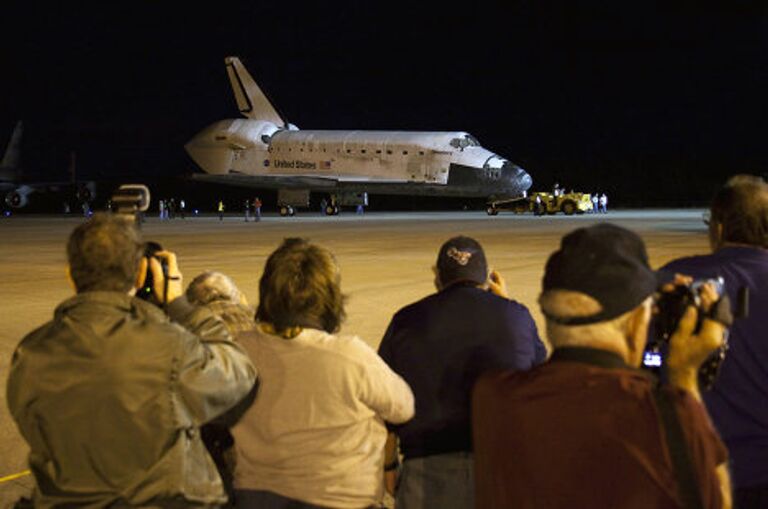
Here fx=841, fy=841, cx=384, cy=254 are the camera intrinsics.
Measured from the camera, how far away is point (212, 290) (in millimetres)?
4156

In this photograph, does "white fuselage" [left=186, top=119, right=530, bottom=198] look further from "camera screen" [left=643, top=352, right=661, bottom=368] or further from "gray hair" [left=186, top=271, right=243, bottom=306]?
"camera screen" [left=643, top=352, right=661, bottom=368]

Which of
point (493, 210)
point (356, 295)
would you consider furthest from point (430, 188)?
point (356, 295)

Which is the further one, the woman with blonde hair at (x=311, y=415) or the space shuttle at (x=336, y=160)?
the space shuttle at (x=336, y=160)

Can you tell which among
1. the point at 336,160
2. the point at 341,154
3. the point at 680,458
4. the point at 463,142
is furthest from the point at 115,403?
the point at 336,160

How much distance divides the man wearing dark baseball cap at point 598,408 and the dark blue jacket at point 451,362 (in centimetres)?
Result: 109

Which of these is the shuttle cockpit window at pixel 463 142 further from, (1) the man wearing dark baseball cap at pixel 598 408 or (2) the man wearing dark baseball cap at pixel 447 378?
(1) the man wearing dark baseball cap at pixel 598 408

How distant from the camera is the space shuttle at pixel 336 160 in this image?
41156mm

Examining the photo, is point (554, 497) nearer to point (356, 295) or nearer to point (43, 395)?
point (43, 395)

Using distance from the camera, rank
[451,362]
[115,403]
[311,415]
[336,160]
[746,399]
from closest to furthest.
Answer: [115,403] → [746,399] → [311,415] → [451,362] → [336,160]

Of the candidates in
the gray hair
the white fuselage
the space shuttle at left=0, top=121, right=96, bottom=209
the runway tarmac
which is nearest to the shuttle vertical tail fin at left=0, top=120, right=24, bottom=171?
the space shuttle at left=0, top=121, right=96, bottom=209

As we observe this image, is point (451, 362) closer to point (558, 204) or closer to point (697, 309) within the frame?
point (697, 309)

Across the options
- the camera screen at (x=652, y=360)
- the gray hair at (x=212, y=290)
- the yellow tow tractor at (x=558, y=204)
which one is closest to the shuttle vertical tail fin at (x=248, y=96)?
the yellow tow tractor at (x=558, y=204)

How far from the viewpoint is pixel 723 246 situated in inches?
137

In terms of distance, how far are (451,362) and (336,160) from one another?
4126cm
